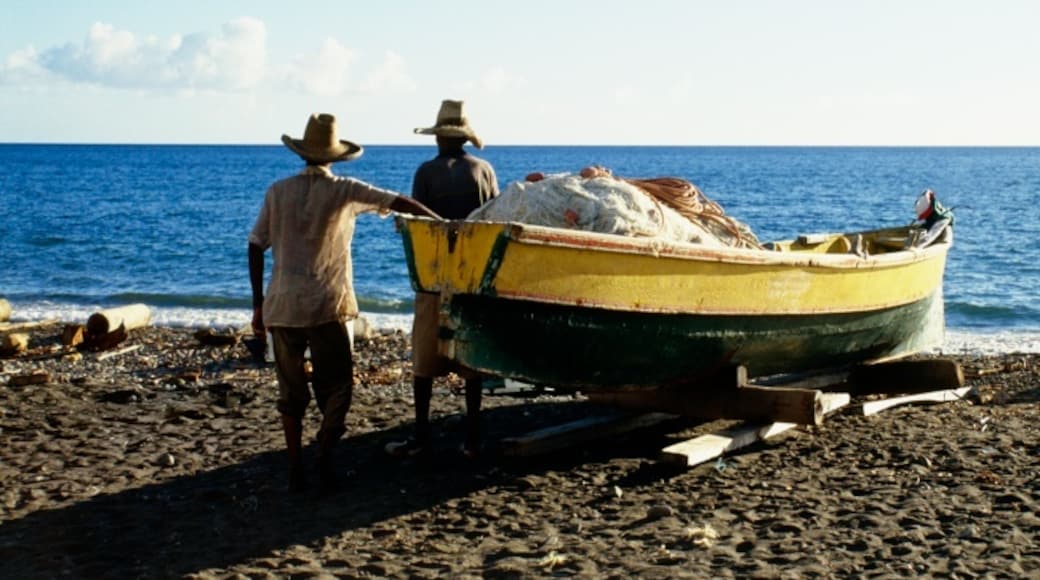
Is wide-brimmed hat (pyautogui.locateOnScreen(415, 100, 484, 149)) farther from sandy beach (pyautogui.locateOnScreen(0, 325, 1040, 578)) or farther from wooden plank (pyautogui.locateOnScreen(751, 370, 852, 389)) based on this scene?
wooden plank (pyautogui.locateOnScreen(751, 370, 852, 389))

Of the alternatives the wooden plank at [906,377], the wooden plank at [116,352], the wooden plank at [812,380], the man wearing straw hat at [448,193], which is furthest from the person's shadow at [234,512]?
Answer: the wooden plank at [116,352]

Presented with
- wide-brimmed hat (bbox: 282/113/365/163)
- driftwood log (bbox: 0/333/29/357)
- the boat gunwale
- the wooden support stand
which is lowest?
driftwood log (bbox: 0/333/29/357)

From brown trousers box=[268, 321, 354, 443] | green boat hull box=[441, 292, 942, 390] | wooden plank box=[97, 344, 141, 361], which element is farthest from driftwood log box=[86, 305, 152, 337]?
green boat hull box=[441, 292, 942, 390]

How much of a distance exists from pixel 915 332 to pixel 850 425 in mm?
1771

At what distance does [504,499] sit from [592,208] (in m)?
1.69

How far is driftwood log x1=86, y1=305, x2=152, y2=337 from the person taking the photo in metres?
14.0

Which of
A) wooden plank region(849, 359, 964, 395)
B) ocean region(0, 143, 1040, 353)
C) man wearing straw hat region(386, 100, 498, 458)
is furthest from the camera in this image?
ocean region(0, 143, 1040, 353)

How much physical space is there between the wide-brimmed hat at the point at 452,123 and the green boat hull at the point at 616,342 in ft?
4.41

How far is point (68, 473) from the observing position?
718 centimetres

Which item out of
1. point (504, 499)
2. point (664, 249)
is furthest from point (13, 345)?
point (664, 249)

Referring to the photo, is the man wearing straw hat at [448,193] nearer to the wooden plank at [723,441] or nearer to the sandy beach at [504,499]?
the sandy beach at [504,499]

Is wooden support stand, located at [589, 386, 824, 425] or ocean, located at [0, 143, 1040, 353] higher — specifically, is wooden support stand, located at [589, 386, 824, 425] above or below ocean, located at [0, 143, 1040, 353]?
above

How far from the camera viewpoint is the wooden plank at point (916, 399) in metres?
8.63

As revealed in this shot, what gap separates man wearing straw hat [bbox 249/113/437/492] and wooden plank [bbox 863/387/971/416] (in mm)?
3871
